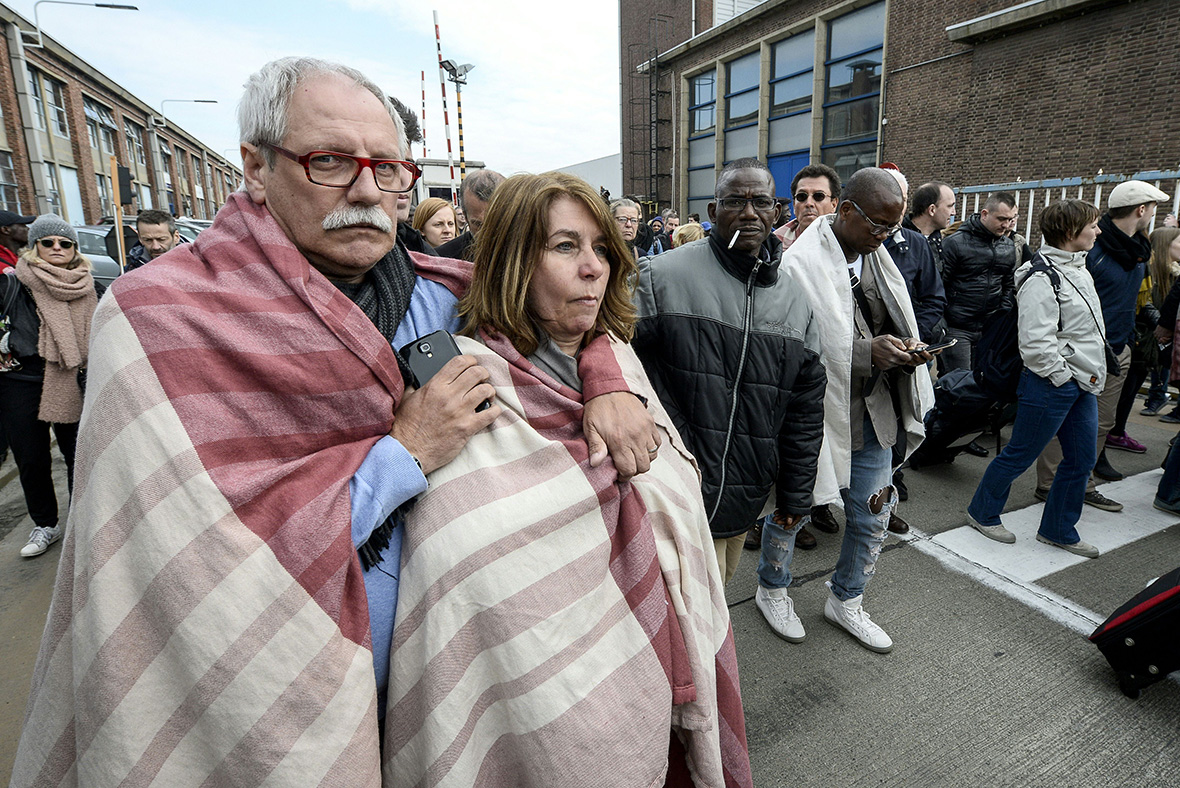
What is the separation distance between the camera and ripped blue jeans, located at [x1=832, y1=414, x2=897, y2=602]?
8.71 ft

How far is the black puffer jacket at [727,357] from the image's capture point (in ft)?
6.72

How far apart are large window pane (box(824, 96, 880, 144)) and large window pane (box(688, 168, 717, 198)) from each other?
522 centimetres

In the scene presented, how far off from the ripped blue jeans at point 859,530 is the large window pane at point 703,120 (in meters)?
19.8

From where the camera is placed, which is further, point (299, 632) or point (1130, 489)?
point (1130, 489)

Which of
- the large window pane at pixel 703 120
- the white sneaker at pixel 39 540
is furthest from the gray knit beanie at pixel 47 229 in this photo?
the large window pane at pixel 703 120

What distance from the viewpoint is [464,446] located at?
3.62 ft

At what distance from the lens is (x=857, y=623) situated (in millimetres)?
2783

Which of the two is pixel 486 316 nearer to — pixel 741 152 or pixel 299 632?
pixel 299 632

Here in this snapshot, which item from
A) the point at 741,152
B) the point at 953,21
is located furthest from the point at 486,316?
the point at 741,152

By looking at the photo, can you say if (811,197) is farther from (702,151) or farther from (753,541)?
(702,151)

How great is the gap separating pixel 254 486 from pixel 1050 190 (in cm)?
1357

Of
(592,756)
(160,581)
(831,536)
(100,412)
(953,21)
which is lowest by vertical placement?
(831,536)

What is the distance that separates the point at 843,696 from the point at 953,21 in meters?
14.4

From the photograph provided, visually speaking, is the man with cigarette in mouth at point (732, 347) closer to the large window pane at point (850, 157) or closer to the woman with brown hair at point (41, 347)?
the woman with brown hair at point (41, 347)
